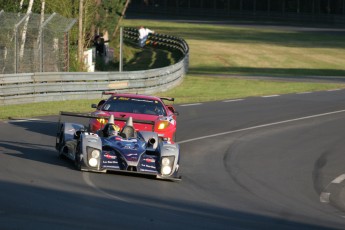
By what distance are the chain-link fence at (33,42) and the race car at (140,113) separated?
430 inches

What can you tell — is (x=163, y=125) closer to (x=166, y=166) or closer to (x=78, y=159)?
(x=166, y=166)

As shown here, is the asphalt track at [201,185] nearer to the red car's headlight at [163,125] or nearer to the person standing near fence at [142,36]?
the red car's headlight at [163,125]

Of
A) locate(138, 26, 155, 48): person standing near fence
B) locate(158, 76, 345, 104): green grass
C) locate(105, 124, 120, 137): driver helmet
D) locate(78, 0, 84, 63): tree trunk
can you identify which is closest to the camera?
locate(105, 124, 120, 137): driver helmet

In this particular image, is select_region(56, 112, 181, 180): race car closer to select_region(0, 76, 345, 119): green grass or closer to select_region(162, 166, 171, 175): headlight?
select_region(162, 166, 171, 175): headlight

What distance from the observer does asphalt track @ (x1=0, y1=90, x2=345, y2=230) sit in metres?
11.7

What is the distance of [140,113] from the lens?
64.1ft

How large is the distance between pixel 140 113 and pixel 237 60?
4190 centimetres

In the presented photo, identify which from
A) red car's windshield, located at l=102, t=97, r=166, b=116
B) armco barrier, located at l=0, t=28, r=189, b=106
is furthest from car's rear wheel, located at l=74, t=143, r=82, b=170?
armco barrier, located at l=0, t=28, r=189, b=106

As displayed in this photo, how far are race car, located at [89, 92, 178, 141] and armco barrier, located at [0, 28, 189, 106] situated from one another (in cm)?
930

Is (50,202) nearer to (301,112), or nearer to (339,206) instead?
(339,206)

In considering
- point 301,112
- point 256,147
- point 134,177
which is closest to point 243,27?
point 301,112

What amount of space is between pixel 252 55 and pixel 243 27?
29.9 meters

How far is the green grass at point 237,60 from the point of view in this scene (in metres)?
36.5

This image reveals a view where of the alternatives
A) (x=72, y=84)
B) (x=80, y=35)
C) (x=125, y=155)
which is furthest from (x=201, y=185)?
(x=80, y=35)
